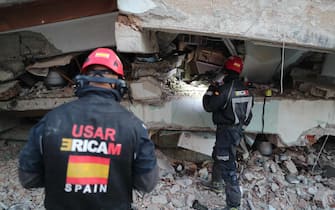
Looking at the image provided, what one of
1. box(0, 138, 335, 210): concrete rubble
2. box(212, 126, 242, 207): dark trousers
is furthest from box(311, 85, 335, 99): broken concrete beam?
box(212, 126, 242, 207): dark trousers

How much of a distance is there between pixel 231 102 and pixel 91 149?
197 cm

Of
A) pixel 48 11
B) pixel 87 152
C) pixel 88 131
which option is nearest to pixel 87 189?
pixel 87 152

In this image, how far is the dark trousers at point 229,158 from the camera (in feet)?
10.7

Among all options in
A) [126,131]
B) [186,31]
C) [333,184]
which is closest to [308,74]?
[333,184]

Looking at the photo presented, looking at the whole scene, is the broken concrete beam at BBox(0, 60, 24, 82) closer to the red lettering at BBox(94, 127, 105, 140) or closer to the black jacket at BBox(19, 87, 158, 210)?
the black jacket at BBox(19, 87, 158, 210)

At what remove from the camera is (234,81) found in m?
3.24

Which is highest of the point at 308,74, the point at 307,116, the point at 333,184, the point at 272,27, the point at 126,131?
the point at 272,27

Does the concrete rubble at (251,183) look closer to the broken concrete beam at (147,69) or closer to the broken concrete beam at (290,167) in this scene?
the broken concrete beam at (290,167)

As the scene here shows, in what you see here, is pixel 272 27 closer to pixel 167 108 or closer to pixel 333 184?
pixel 167 108

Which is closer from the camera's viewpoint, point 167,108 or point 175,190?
point 175,190

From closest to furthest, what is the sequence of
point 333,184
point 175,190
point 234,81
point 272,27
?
point 272,27
point 234,81
point 175,190
point 333,184

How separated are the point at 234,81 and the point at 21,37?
8.87ft

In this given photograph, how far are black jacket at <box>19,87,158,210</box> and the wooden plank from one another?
6.62 feet

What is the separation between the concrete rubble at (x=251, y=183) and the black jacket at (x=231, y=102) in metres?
0.97
